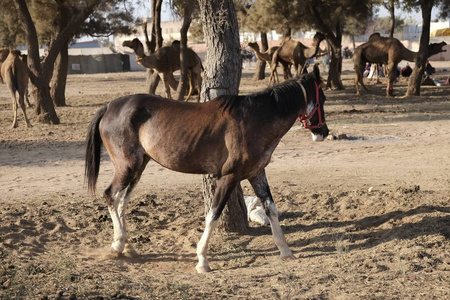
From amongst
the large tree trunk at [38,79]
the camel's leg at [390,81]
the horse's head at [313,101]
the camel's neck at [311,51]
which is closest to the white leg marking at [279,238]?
the horse's head at [313,101]

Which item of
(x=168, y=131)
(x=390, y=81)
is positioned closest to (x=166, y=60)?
(x=390, y=81)

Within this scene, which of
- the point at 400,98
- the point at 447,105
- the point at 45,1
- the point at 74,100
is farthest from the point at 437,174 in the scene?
the point at 74,100

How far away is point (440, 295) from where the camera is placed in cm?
523

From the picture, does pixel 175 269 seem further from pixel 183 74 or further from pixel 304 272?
pixel 183 74

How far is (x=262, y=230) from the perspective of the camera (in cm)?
802

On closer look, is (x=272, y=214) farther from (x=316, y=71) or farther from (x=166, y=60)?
(x=166, y=60)

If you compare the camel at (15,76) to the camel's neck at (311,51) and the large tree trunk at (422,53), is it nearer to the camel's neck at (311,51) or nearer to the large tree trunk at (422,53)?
the camel's neck at (311,51)

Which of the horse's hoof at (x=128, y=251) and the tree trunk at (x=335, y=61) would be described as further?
the tree trunk at (x=335, y=61)

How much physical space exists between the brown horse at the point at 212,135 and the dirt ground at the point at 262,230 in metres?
0.56

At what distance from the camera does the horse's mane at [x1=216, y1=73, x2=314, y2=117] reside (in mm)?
6543

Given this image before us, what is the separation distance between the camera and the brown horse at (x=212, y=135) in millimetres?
6445

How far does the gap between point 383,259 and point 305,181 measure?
3843 mm

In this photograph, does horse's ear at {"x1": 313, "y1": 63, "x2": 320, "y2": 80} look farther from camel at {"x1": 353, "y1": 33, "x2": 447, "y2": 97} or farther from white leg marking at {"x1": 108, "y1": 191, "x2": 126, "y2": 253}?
camel at {"x1": 353, "y1": 33, "x2": 447, "y2": 97}

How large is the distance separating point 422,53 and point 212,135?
17.9 m
